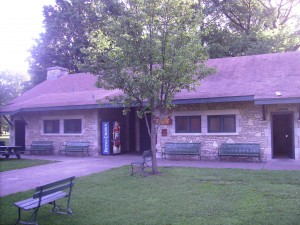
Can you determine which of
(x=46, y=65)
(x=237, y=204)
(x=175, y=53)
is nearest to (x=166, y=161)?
(x=175, y=53)

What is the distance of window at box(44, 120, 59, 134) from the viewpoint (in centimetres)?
1862

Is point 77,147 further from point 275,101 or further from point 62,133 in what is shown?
point 275,101

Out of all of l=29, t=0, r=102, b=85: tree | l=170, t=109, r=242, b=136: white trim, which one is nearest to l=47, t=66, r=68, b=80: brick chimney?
l=29, t=0, r=102, b=85: tree

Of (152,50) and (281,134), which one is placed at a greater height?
(152,50)

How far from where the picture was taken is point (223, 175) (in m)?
10.2

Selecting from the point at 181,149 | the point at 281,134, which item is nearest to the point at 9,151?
the point at 181,149

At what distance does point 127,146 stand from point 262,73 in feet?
28.0

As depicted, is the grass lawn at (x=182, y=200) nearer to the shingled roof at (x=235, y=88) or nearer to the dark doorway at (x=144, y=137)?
the shingled roof at (x=235, y=88)

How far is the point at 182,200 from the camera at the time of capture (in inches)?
286

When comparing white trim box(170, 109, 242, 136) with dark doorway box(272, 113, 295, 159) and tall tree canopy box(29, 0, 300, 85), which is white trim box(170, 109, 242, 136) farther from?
tall tree canopy box(29, 0, 300, 85)

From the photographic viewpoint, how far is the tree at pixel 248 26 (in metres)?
24.1

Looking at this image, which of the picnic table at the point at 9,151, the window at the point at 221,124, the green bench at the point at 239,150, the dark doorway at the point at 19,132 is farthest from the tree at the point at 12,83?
the green bench at the point at 239,150

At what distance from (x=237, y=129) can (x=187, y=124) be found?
2.27 meters

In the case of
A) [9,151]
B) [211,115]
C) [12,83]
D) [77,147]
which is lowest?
[9,151]
